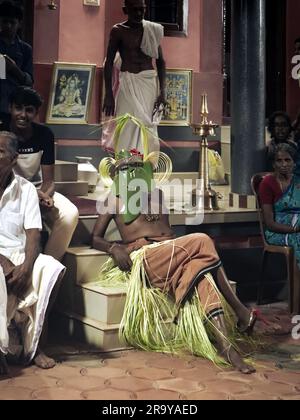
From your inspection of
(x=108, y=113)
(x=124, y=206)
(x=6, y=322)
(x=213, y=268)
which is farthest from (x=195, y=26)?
(x=6, y=322)

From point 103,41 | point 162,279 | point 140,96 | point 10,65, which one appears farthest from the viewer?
point 103,41

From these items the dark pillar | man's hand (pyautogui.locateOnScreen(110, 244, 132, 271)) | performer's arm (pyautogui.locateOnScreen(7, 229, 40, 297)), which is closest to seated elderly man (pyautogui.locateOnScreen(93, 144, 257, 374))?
man's hand (pyautogui.locateOnScreen(110, 244, 132, 271))

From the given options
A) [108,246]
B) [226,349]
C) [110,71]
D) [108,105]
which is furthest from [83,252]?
[110,71]

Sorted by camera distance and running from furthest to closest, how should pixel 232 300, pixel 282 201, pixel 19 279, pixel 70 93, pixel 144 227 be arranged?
1. pixel 70 93
2. pixel 282 201
3. pixel 144 227
4. pixel 232 300
5. pixel 19 279

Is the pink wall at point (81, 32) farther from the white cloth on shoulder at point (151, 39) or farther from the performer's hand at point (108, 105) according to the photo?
the performer's hand at point (108, 105)

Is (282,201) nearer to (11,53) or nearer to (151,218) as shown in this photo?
(151,218)

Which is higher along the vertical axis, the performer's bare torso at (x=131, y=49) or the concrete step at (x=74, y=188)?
the performer's bare torso at (x=131, y=49)

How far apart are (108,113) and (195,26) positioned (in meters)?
2.58

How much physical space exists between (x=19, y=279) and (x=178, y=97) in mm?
5266

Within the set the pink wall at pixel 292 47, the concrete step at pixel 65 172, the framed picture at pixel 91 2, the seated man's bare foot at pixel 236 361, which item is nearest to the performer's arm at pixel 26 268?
the seated man's bare foot at pixel 236 361

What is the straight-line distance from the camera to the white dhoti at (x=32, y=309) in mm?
4469

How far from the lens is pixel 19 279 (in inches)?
175

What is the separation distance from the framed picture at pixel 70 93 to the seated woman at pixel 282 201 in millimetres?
3050

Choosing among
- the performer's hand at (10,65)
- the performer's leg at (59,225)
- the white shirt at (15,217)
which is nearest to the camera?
the white shirt at (15,217)
